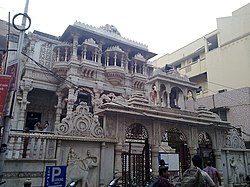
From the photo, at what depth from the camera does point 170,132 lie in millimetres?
10969

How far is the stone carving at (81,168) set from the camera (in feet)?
25.4

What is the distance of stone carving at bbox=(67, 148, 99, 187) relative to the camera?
305 inches

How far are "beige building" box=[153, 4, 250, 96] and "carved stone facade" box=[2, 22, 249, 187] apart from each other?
7.94 meters

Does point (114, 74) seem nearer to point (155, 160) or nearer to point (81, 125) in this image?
point (155, 160)

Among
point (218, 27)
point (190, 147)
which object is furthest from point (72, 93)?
point (218, 27)

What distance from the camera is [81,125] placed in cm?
843

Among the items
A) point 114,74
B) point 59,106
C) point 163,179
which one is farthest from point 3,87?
point 114,74

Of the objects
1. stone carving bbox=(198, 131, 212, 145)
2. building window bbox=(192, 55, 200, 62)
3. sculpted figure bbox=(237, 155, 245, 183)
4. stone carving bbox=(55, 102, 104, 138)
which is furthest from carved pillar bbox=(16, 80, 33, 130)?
building window bbox=(192, 55, 200, 62)

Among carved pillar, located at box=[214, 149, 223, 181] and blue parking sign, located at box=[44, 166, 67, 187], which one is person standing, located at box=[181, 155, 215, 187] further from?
carved pillar, located at box=[214, 149, 223, 181]

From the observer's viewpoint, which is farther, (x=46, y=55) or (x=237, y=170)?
(x=46, y=55)

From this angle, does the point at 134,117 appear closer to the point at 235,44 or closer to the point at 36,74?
the point at 36,74

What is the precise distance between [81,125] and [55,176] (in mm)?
2352

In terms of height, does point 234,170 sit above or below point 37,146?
below

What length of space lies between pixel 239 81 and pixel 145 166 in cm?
1655
